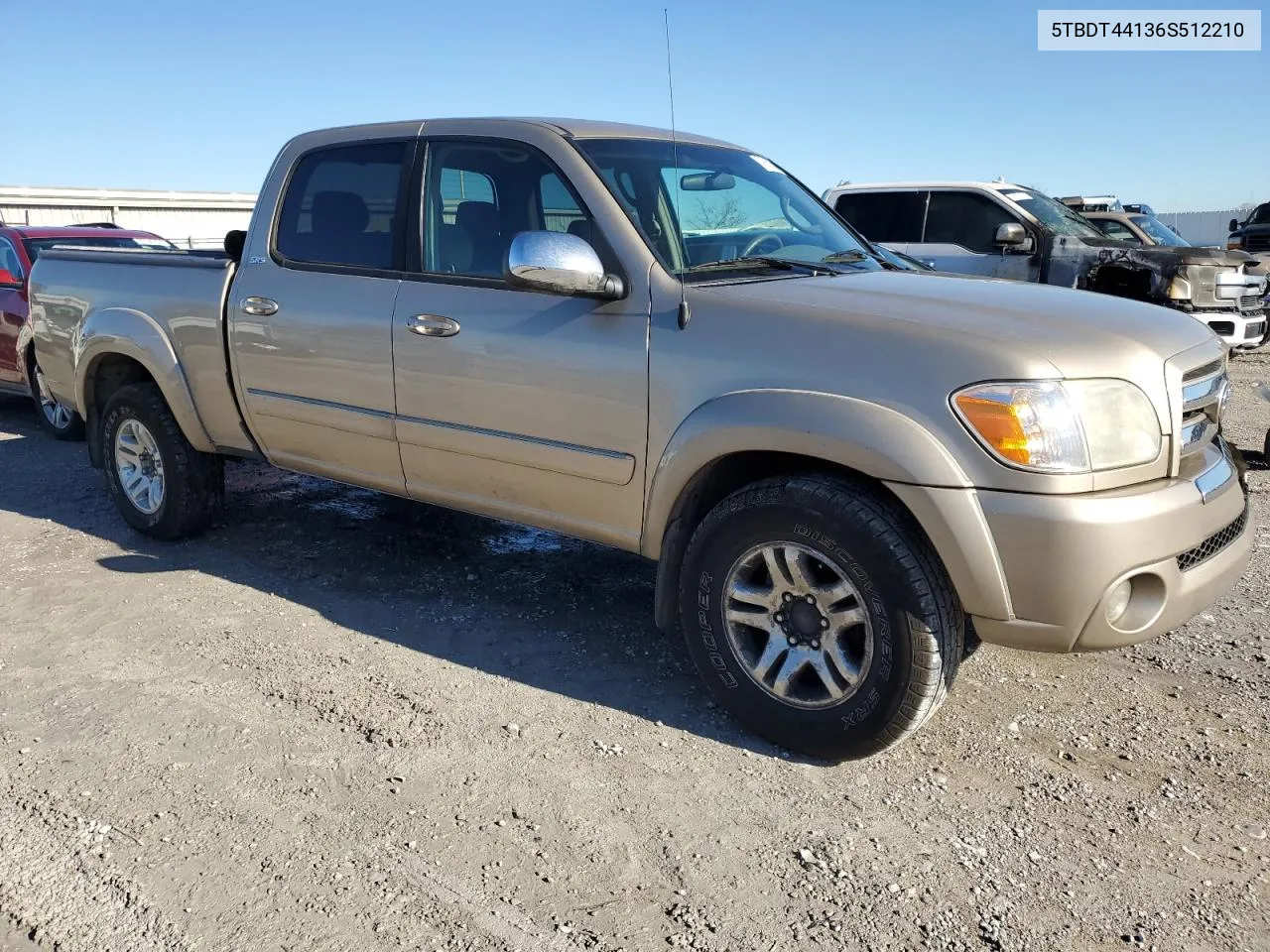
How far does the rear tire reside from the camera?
5273 mm

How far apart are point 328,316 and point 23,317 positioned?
5586 millimetres

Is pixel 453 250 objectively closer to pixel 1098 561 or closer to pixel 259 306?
pixel 259 306

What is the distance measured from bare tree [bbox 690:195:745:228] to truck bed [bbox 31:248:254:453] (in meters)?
2.24

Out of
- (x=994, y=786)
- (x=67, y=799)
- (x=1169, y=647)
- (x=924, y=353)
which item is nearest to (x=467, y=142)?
(x=924, y=353)

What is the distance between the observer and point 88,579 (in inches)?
196

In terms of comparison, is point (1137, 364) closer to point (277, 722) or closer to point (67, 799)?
point (277, 722)

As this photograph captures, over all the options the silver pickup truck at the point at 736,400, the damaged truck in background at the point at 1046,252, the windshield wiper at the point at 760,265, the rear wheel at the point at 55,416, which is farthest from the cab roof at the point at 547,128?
the damaged truck in background at the point at 1046,252

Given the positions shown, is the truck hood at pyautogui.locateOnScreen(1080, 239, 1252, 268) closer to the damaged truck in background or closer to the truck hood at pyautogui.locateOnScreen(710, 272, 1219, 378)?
the damaged truck in background

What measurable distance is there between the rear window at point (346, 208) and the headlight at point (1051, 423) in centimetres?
241

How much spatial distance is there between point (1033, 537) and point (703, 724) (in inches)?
49.9

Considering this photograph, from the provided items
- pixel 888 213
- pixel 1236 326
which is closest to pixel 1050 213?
pixel 888 213

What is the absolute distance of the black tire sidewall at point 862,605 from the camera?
9.93 ft

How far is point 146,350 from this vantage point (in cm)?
514

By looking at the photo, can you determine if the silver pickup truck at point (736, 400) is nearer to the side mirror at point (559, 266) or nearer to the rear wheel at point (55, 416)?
the side mirror at point (559, 266)
